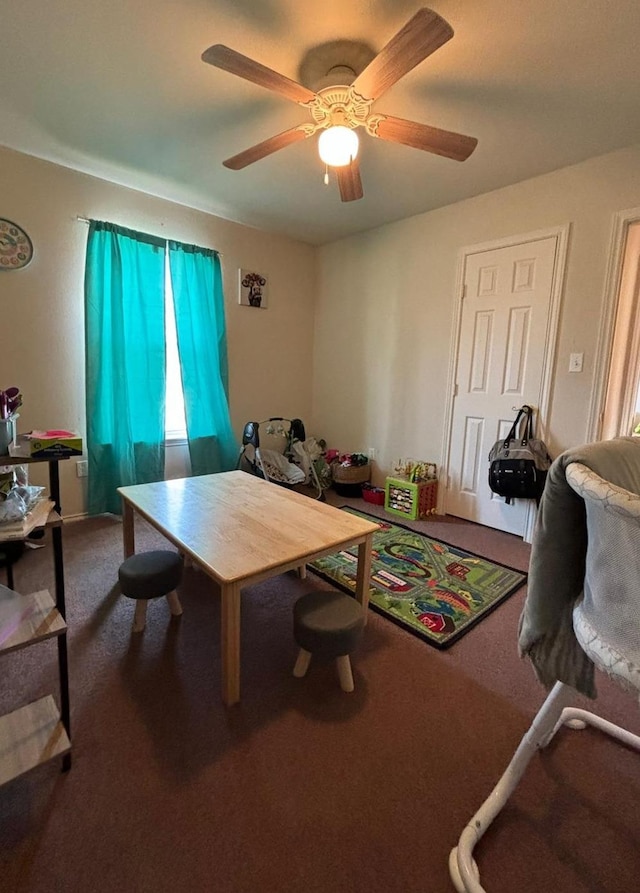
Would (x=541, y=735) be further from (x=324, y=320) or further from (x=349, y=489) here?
(x=324, y=320)

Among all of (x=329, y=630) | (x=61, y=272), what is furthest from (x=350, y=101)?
(x=61, y=272)

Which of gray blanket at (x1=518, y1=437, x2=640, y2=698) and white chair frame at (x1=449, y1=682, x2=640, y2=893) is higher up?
gray blanket at (x1=518, y1=437, x2=640, y2=698)

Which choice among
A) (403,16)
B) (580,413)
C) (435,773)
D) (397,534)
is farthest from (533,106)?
(435,773)

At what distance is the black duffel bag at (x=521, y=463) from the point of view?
274 cm

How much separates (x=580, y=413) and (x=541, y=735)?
7.36 feet

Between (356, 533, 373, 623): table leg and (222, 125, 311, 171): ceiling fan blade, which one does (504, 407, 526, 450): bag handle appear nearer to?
(356, 533, 373, 623): table leg

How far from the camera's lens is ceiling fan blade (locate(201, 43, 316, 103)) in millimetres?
1368

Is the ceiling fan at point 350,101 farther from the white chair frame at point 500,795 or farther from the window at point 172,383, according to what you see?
the white chair frame at point 500,795

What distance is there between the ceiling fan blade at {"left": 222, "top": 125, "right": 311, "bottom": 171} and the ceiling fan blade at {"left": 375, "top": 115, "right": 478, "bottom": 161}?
0.37 meters

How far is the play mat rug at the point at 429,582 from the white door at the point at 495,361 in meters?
0.63

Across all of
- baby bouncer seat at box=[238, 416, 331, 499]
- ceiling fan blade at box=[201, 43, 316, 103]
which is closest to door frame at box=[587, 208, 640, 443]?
ceiling fan blade at box=[201, 43, 316, 103]

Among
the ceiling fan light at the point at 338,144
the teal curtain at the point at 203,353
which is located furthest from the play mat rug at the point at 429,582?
the ceiling fan light at the point at 338,144

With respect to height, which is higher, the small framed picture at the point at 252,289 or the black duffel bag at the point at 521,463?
the small framed picture at the point at 252,289

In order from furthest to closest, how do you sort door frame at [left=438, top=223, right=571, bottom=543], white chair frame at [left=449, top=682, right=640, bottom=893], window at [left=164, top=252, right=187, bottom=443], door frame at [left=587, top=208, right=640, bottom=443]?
window at [left=164, top=252, right=187, bottom=443] < door frame at [left=438, top=223, right=571, bottom=543] < door frame at [left=587, top=208, right=640, bottom=443] < white chair frame at [left=449, top=682, right=640, bottom=893]
